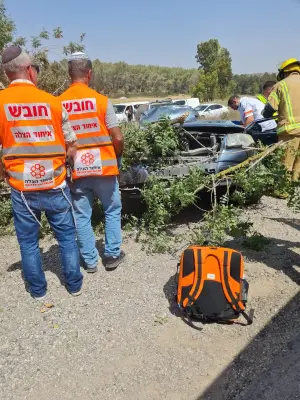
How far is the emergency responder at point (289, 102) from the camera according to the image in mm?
4789

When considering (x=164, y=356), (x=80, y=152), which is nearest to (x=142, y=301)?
(x=164, y=356)

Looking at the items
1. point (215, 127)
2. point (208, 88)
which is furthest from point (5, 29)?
point (208, 88)

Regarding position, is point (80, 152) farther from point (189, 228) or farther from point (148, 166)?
point (189, 228)

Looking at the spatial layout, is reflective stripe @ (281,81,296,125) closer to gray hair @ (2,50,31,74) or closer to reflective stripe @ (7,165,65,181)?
reflective stripe @ (7,165,65,181)

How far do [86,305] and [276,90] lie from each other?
3.36m

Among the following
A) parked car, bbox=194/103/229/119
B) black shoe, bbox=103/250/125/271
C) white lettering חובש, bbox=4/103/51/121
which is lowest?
parked car, bbox=194/103/229/119

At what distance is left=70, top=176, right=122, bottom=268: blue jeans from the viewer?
3.98 m

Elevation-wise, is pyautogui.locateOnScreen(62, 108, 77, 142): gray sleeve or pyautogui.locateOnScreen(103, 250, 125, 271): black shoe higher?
pyautogui.locateOnScreen(62, 108, 77, 142): gray sleeve

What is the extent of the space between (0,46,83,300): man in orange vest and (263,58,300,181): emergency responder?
8.87 ft

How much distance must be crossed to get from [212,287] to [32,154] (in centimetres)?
187

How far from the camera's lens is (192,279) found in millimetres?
3369

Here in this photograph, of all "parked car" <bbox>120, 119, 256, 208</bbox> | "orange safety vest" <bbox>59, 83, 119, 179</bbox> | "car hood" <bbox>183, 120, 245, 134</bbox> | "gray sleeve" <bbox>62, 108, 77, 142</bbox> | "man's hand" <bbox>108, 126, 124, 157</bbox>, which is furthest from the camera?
"car hood" <bbox>183, 120, 245, 134</bbox>

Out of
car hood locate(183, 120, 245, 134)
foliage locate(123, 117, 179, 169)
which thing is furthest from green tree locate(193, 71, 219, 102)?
foliage locate(123, 117, 179, 169)

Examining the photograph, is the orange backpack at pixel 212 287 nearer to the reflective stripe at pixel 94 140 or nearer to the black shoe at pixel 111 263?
the black shoe at pixel 111 263
